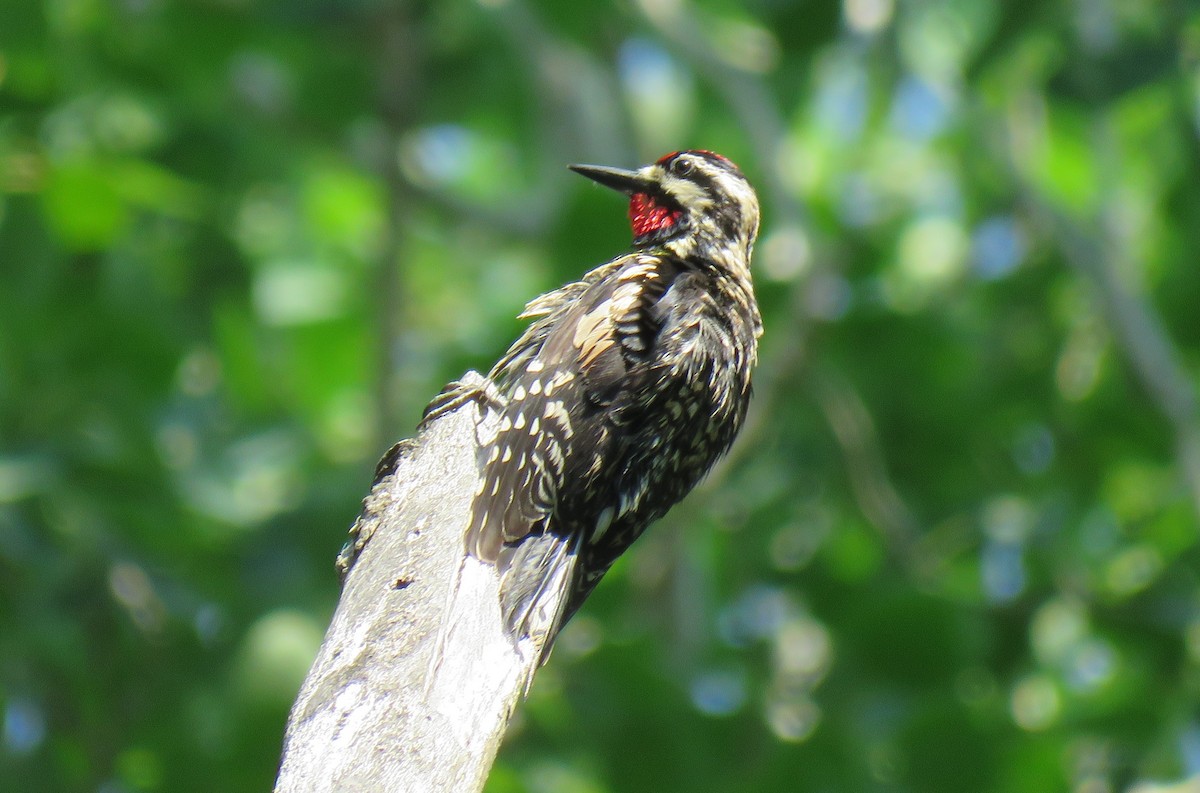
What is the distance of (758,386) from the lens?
671cm

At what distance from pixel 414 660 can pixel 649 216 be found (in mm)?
2604

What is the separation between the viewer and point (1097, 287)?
652cm

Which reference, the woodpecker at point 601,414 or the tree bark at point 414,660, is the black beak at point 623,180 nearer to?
the woodpecker at point 601,414

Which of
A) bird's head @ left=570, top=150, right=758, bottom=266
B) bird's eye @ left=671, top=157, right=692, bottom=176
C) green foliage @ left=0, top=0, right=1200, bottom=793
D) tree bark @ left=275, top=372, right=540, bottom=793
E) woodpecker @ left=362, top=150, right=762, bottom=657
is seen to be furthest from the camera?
green foliage @ left=0, top=0, right=1200, bottom=793

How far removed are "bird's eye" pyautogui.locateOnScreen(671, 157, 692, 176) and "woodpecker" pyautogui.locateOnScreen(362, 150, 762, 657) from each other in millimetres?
694

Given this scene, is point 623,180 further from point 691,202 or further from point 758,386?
point 758,386

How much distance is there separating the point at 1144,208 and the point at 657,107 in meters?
3.56

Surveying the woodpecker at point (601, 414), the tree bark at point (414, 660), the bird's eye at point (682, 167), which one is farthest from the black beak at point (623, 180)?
the tree bark at point (414, 660)

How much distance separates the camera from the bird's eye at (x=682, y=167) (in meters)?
4.80

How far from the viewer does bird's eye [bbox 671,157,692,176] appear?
480cm

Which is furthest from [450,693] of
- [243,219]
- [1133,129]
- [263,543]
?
[1133,129]

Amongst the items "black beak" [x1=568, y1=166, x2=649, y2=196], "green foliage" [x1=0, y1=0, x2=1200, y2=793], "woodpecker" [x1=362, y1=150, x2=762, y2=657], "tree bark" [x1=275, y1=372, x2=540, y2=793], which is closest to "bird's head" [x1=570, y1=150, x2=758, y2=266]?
"black beak" [x1=568, y1=166, x2=649, y2=196]

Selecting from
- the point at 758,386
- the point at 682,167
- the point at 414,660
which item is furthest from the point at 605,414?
the point at 758,386

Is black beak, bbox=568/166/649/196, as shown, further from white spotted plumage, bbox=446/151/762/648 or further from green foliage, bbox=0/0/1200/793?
green foliage, bbox=0/0/1200/793
